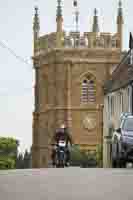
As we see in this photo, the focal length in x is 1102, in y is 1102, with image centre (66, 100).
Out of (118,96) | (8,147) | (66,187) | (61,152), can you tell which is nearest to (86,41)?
(8,147)

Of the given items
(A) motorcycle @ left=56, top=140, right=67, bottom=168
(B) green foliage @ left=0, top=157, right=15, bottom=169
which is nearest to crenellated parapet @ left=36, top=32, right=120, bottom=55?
(B) green foliage @ left=0, top=157, right=15, bottom=169

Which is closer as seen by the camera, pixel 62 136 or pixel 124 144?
pixel 62 136

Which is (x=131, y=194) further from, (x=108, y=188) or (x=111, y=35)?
(x=111, y=35)

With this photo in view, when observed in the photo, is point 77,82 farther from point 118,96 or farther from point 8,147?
point 118,96

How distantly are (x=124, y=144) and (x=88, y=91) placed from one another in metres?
71.9

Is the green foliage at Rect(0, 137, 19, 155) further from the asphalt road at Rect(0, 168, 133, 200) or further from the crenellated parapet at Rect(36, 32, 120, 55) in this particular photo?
the asphalt road at Rect(0, 168, 133, 200)

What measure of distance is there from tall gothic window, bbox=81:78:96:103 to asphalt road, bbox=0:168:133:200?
78671mm

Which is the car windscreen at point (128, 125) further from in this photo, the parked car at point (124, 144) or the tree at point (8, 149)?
the tree at point (8, 149)

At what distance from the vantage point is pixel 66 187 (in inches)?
690

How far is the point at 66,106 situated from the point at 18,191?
8249 centimetres

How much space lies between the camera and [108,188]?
56.5 ft

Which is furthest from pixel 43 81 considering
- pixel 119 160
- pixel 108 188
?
pixel 108 188

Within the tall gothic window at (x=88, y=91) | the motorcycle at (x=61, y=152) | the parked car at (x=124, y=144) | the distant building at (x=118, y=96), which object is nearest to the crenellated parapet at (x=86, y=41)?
the tall gothic window at (x=88, y=91)

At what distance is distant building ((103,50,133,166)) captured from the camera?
2156 inches
